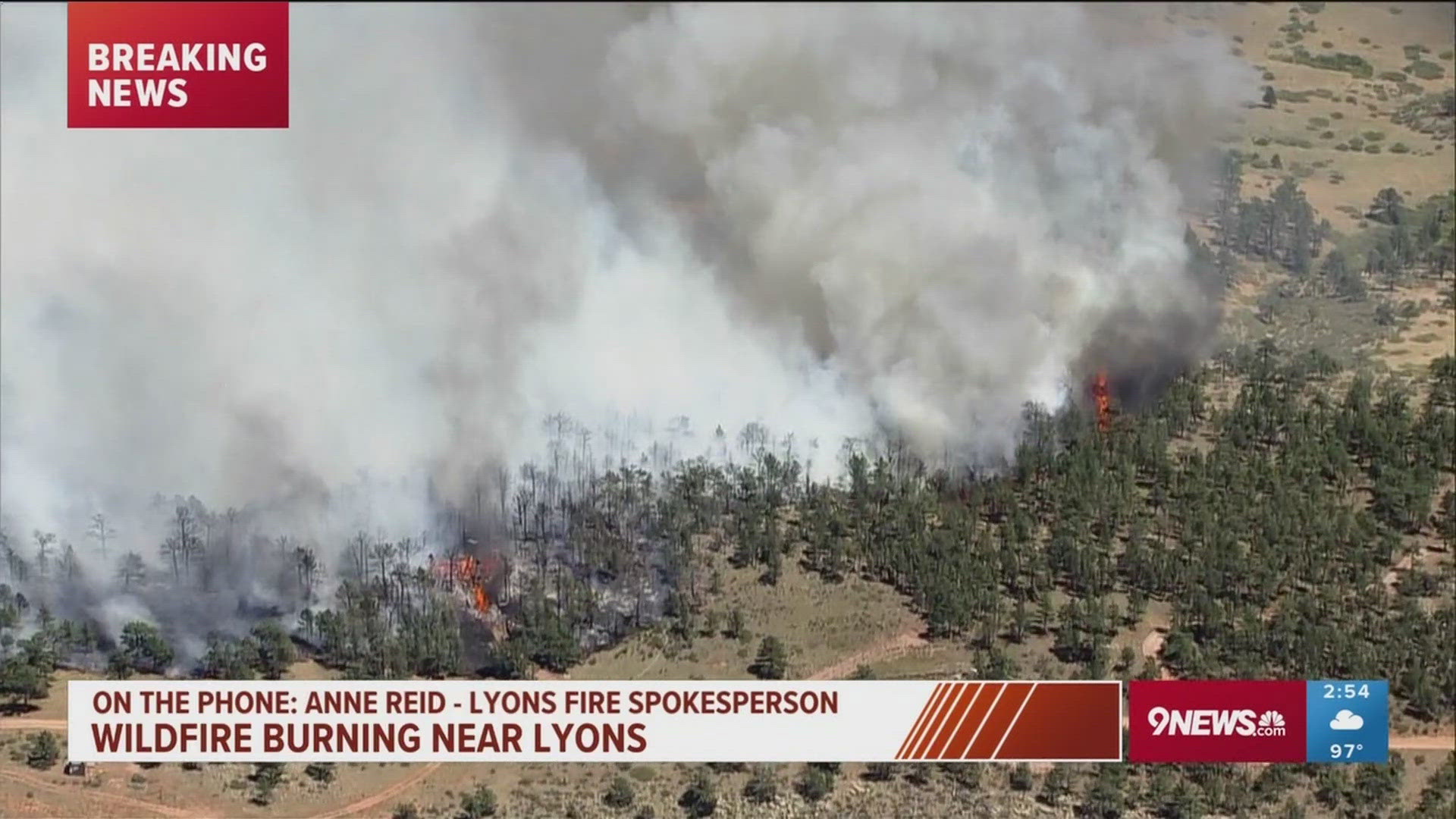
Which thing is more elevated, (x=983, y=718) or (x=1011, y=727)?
(x=983, y=718)

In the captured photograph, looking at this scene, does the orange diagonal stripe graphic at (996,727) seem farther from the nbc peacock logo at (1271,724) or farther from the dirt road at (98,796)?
the dirt road at (98,796)

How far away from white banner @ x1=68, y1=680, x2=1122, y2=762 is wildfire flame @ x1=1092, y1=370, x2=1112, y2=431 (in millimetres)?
7426

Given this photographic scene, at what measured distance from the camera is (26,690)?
3300cm

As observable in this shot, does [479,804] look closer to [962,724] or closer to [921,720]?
[921,720]

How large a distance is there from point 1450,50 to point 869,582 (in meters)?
20.7

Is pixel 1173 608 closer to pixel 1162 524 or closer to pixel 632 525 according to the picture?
pixel 1162 524

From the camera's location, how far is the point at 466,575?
36.2m

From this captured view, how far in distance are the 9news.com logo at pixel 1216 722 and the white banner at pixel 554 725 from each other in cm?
78

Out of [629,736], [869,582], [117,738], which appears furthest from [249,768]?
[869,582]

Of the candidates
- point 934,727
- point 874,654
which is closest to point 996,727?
point 934,727

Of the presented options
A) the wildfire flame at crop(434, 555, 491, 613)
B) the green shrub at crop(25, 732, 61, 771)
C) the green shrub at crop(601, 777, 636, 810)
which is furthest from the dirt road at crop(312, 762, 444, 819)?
the green shrub at crop(25, 732, 61, 771)

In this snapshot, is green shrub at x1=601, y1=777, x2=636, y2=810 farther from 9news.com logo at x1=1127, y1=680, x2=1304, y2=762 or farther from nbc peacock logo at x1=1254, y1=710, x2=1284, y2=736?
nbc peacock logo at x1=1254, y1=710, x2=1284, y2=736

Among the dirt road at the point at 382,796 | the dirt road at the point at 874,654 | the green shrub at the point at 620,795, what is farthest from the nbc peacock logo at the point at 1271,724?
the dirt road at the point at 382,796

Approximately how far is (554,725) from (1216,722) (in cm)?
1190
